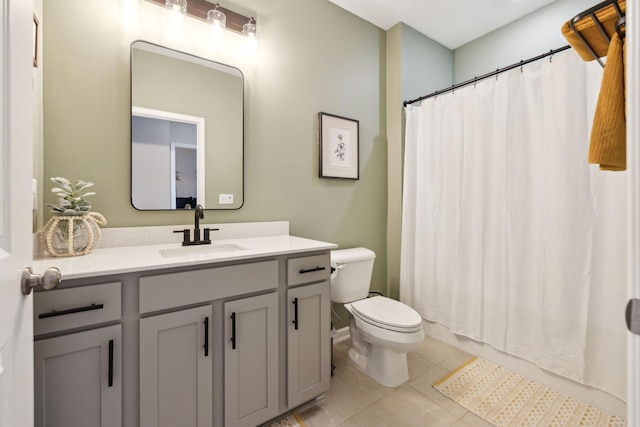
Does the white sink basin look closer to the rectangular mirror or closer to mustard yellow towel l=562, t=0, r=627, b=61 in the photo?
the rectangular mirror

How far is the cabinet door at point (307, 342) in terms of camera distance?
1430 millimetres

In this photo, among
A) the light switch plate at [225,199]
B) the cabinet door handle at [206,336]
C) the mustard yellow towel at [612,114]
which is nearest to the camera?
the mustard yellow towel at [612,114]

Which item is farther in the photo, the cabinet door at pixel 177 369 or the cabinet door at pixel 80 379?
the cabinet door at pixel 177 369

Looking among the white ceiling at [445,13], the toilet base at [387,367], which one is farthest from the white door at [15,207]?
the white ceiling at [445,13]

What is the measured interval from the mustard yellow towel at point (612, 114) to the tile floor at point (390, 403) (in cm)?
140

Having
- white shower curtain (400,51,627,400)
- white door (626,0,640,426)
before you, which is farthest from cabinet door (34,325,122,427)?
white shower curtain (400,51,627,400)

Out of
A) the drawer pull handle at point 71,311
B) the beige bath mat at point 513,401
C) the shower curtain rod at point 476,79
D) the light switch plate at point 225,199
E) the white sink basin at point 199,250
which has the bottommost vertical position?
the beige bath mat at point 513,401

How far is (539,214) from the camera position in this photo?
1.76 m

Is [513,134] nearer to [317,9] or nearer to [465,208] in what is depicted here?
[465,208]

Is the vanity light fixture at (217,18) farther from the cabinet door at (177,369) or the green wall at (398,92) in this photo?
the cabinet door at (177,369)

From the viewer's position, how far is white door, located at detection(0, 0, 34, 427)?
524 millimetres

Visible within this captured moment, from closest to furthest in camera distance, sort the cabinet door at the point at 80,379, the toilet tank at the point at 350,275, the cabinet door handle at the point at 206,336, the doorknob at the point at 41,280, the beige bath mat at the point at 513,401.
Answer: the doorknob at the point at 41,280 → the cabinet door at the point at 80,379 → the cabinet door handle at the point at 206,336 → the beige bath mat at the point at 513,401 → the toilet tank at the point at 350,275

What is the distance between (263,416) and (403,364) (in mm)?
929

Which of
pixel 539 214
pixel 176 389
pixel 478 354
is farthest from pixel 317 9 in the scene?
pixel 478 354
